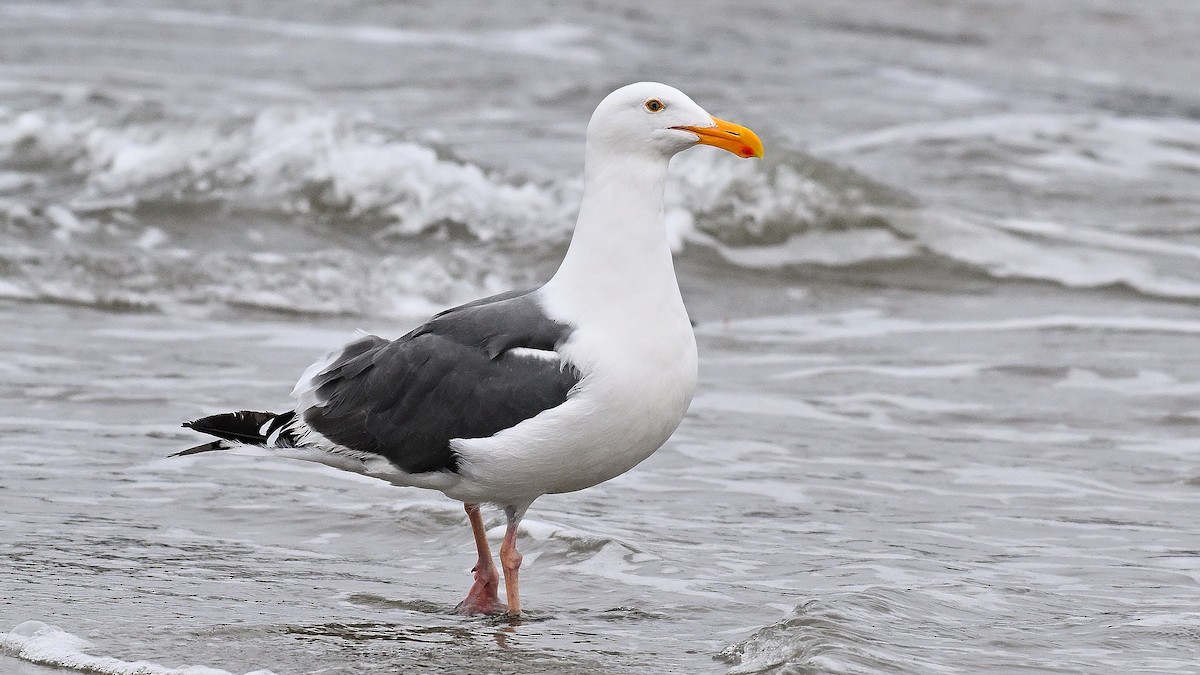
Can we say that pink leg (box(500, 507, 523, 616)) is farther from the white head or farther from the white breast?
the white head

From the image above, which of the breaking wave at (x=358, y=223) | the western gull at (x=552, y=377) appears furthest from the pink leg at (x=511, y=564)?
the breaking wave at (x=358, y=223)

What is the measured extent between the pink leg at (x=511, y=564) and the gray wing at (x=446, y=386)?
355 millimetres

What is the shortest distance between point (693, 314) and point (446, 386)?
581 cm

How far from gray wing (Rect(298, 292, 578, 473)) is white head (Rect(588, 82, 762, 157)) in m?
0.61

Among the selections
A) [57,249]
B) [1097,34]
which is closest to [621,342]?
[57,249]

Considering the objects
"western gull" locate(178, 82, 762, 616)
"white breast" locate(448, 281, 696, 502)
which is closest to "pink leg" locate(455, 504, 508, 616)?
"western gull" locate(178, 82, 762, 616)

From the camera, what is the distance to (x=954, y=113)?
1755cm

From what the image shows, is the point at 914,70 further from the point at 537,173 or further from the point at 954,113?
the point at 537,173

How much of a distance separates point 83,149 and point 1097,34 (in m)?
14.2

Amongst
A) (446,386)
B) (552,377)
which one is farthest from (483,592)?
(552,377)

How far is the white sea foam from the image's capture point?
179 inches

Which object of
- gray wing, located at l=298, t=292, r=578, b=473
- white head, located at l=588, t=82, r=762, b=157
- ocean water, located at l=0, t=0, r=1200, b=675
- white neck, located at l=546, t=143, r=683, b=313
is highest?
white head, located at l=588, t=82, r=762, b=157

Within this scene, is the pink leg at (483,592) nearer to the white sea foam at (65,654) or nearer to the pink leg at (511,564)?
the pink leg at (511,564)

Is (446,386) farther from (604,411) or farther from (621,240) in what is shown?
(621,240)
